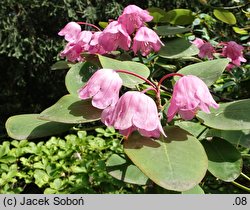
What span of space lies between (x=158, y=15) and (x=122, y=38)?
0.34 meters

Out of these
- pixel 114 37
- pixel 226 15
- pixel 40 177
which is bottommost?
pixel 40 177

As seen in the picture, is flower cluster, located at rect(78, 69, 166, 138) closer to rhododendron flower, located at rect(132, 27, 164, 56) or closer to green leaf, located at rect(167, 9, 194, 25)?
rhododendron flower, located at rect(132, 27, 164, 56)

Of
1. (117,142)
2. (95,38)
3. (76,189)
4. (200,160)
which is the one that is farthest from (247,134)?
(117,142)

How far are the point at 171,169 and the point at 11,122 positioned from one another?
1.07 feet

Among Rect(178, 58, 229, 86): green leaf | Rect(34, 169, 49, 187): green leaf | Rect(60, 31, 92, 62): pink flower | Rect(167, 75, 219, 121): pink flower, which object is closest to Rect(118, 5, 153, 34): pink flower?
Rect(60, 31, 92, 62): pink flower

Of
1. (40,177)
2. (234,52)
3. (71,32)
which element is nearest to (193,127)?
(71,32)

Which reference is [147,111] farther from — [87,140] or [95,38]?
[87,140]

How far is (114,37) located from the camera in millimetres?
872

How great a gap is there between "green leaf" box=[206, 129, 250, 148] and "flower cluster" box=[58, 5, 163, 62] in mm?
267

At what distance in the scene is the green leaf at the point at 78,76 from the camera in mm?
773

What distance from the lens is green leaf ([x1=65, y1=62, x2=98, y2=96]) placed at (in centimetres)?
77

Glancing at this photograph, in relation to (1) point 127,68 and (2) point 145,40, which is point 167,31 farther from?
(1) point 127,68

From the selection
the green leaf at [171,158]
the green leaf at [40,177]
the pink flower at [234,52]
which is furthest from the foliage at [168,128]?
the green leaf at [40,177]

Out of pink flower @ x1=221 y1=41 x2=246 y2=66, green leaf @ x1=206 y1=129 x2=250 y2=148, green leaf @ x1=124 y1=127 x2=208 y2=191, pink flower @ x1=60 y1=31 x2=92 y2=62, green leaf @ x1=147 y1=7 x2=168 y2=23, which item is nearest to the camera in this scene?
green leaf @ x1=124 y1=127 x2=208 y2=191
